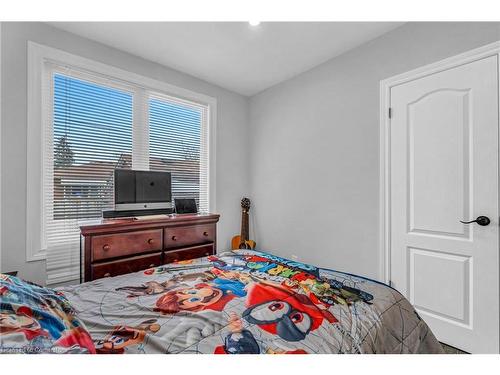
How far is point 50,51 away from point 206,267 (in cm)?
220

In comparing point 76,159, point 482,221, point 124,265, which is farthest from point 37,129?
point 482,221

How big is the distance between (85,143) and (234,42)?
5.52 ft

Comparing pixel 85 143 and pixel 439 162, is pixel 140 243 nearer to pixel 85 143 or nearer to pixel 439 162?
pixel 85 143

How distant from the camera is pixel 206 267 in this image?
146cm

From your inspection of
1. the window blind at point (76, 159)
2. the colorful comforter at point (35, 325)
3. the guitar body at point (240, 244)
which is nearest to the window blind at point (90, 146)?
the window blind at point (76, 159)

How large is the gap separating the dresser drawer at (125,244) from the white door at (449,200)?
2083mm

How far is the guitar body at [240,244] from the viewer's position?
10.6 ft

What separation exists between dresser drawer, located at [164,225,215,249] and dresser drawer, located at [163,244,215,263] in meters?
0.05

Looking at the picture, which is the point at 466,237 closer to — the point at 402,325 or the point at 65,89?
the point at 402,325

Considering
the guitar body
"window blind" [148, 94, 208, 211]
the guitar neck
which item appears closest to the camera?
"window blind" [148, 94, 208, 211]

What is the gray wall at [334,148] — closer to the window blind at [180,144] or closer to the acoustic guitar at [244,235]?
the acoustic guitar at [244,235]

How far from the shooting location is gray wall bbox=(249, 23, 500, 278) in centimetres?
201

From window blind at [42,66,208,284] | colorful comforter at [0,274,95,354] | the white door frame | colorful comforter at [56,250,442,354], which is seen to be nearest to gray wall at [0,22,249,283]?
window blind at [42,66,208,284]

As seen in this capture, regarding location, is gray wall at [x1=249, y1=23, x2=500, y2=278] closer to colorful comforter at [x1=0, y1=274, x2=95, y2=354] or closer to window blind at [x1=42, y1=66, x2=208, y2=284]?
window blind at [x1=42, y1=66, x2=208, y2=284]
